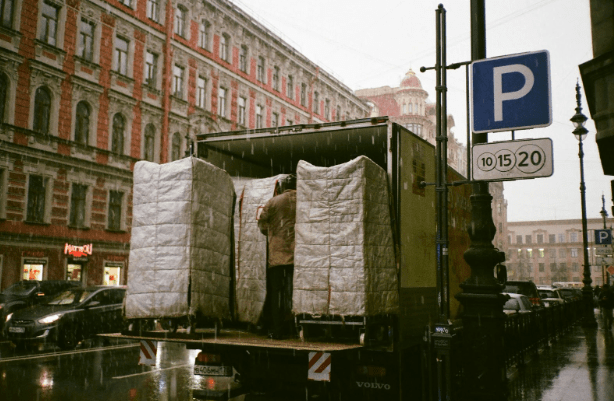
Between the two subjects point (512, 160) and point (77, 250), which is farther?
point (77, 250)

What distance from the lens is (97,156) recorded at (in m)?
26.8

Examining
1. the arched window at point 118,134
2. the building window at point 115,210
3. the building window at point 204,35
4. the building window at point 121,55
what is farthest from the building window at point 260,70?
the building window at point 115,210

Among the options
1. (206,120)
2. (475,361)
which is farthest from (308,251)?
(206,120)

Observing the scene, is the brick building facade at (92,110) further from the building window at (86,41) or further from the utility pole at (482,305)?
the utility pole at (482,305)

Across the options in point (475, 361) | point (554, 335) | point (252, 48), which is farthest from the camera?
point (252, 48)

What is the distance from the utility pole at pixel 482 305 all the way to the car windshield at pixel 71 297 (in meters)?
11.1

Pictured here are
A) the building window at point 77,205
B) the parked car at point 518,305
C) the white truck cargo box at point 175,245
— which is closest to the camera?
the white truck cargo box at point 175,245

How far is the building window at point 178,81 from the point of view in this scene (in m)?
31.9

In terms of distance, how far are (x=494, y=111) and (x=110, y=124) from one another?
2404 centimetres

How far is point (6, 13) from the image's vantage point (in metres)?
23.4

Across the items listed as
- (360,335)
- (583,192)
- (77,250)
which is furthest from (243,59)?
(360,335)

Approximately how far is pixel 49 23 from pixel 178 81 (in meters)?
8.23

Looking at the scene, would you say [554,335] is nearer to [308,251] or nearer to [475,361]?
[475,361]

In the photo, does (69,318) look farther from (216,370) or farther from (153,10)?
(153,10)
